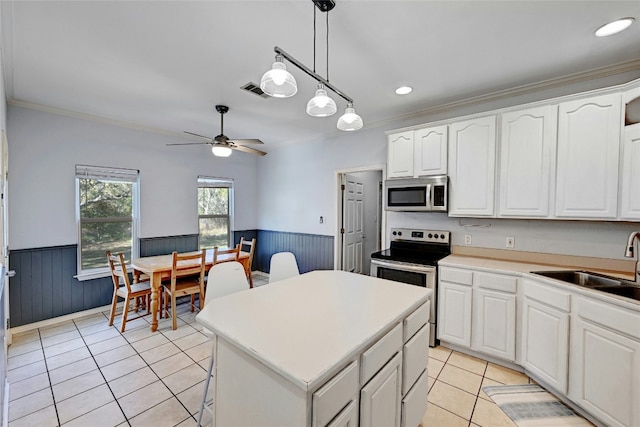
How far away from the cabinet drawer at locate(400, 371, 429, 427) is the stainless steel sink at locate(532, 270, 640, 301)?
4.41ft

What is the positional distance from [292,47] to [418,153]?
174 centimetres

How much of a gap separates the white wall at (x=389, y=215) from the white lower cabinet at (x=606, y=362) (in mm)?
876

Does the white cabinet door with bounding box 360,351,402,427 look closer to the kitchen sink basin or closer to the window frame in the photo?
the kitchen sink basin

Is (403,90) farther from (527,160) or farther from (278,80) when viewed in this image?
(278,80)

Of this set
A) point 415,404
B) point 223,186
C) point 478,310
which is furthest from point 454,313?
point 223,186

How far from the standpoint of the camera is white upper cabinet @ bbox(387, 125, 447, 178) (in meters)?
2.86

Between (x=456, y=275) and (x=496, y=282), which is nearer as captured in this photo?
(x=496, y=282)

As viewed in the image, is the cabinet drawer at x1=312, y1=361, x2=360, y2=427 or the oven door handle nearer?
the cabinet drawer at x1=312, y1=361, x2=360, y2=427

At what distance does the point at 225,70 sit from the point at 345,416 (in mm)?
2535

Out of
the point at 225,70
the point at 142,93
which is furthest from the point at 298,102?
the point at 142,93

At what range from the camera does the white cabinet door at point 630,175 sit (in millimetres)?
1919

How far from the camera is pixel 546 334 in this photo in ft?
6.73

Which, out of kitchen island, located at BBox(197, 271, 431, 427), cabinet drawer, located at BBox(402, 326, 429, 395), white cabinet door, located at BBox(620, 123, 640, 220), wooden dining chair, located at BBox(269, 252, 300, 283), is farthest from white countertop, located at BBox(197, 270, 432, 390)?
white cabinet door, located at BBox(620, 123, 640, 220)

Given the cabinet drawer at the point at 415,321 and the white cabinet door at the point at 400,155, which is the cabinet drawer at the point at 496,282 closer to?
the cabinet drawer at the point at 415,321
